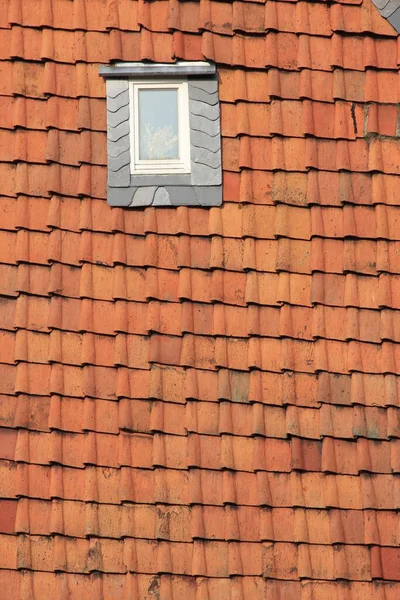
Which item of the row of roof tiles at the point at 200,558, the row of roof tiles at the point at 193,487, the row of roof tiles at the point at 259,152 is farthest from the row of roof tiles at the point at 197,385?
the row of roof tiles at the point at 259,152

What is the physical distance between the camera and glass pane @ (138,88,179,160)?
31.9 feet

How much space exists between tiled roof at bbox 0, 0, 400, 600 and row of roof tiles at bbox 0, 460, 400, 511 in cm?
1

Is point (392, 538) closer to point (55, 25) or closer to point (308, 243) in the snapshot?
point (308, 243)

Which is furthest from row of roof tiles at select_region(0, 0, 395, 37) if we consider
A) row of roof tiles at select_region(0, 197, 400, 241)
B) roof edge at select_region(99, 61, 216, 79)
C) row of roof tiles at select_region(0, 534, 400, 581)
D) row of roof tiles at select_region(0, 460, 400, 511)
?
row of roof tiles at select_region(0, 534, 400, 581)

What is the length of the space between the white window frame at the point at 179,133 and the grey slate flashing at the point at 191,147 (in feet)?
0.10

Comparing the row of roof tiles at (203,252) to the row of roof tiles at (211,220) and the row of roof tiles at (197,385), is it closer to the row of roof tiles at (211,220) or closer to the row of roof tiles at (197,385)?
the row of roof tiles at (211,220)

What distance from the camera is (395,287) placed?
9406 millimetres

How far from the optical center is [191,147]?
9672 mm

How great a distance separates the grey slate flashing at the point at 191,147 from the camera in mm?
9562

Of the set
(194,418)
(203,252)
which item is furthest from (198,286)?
(194,418)

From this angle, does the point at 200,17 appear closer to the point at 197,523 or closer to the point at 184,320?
the point at 184,320

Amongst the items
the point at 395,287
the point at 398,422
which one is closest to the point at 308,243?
the point at 395,287

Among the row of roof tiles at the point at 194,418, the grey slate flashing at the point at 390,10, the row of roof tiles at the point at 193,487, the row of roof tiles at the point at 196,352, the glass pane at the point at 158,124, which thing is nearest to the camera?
the row of roof tiles at the point at 193,487

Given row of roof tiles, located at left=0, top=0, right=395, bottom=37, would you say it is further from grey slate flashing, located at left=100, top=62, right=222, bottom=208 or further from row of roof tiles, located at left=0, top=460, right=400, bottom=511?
row of roof tiles, located at left=0, top=460, right=400, bottom=511
